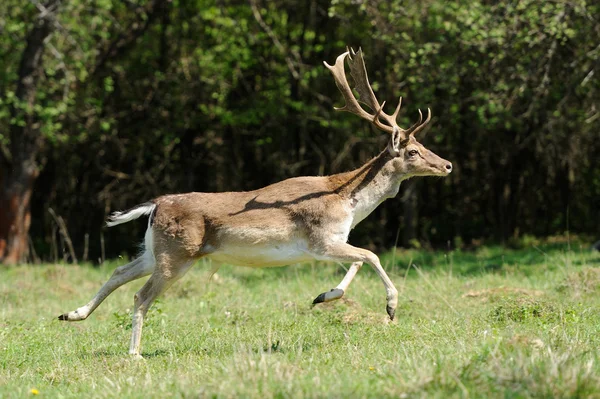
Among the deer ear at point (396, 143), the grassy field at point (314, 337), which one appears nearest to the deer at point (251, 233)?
the deer ear at point (396, 143)

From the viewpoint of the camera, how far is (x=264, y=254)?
8.12 metres

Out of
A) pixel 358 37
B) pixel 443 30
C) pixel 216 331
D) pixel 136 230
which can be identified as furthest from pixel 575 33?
pixel 136 230

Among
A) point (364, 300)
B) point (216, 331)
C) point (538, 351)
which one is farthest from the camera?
point (364, 300)

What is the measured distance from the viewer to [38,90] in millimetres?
17203

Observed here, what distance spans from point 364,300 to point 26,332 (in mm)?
3813

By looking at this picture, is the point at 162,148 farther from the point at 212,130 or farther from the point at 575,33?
the point at 575,33

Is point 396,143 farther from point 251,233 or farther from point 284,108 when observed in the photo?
point 284,108

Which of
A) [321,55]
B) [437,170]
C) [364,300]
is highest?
[321,55]

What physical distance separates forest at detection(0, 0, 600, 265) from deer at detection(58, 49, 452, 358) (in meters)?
7.26

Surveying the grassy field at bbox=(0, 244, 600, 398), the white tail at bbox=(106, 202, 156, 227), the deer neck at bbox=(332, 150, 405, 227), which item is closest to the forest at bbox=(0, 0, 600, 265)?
the grassy field at bbox=(0, 244, 600, 398)

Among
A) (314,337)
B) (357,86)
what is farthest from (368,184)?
(314,337)

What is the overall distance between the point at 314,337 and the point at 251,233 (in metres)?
1.13

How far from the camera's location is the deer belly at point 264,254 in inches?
319

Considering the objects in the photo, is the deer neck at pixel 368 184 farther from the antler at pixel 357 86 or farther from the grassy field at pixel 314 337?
the grassy field at pixel 314 337
